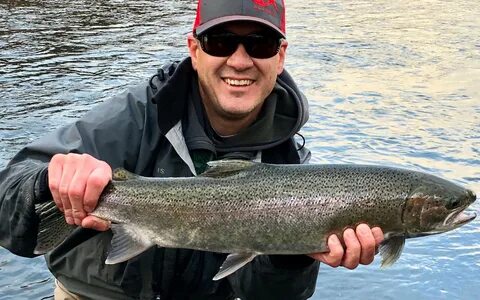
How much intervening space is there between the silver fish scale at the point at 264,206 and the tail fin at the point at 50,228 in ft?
0.63

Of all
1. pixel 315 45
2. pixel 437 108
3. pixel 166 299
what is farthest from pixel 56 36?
pixel 166 299

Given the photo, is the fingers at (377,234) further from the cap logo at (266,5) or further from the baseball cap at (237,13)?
the cap logo at (266,5)

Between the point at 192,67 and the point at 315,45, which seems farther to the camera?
the point at 315,45

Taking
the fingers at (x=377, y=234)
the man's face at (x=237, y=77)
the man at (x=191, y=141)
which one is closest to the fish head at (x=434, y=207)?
the fingers at (x=377, y=234)

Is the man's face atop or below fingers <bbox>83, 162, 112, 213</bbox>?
atop

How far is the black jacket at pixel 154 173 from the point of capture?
358 centimetres

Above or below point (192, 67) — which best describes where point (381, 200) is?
below

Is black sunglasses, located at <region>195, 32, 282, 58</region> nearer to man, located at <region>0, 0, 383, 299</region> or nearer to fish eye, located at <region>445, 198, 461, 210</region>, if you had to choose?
man, located at <region>0, 0, 383, 299</region>

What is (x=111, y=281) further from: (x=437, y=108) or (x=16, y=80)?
(x=16, y=80)

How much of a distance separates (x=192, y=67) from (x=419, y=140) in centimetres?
521

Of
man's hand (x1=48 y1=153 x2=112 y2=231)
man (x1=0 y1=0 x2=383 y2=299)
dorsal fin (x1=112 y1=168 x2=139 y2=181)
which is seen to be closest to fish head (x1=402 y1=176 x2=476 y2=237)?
man (x1=0 y1=0 x2=383 y2=299)

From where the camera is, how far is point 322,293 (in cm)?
533

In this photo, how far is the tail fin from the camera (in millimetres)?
3275

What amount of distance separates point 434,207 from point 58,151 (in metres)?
1.81
